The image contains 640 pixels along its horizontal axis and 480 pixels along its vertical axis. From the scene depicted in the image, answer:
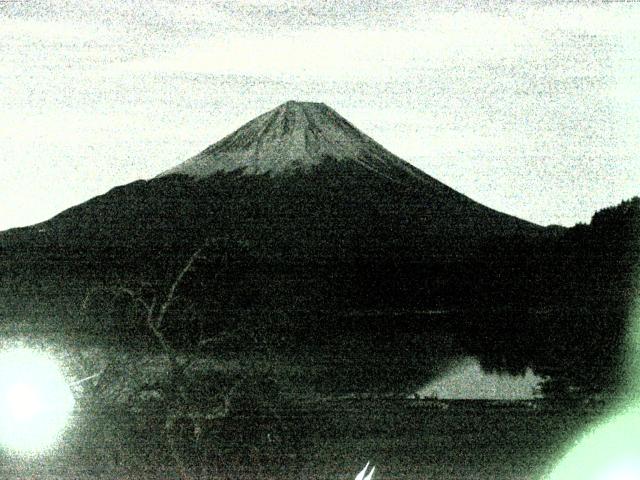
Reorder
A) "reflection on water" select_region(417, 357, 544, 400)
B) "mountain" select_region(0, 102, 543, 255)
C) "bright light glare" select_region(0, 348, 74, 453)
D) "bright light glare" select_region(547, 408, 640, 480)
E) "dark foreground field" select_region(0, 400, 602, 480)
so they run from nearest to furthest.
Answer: "bright light glare" select_region(547, 408, 640, 480) → "bright light glare" select_region(0, 348, 74, 453) → "dark foreground field" select_region(0, 400, 602, 480) → "reflection on water" select_region(417, 357, 544, 400) → "mountain" select_region(0, 102, 543, 255)

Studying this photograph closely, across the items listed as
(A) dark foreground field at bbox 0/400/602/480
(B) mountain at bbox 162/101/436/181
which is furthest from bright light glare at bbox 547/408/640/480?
(B) mountain at bbox 162/101/436/181

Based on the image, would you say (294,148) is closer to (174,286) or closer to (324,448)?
(324,448)

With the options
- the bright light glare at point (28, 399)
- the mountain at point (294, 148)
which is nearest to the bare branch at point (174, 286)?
the bright light glare at point (28, 399)

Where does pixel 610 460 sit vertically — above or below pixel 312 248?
above

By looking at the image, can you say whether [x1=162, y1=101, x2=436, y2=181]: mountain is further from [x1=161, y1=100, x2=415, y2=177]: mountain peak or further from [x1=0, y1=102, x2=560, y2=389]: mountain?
[x1=0, y1=102, x2=560, y2=389]: mountain

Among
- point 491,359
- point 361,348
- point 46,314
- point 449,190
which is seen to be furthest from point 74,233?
point 491,359

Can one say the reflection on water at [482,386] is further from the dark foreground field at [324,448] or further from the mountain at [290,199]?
the mountain at [290,199]

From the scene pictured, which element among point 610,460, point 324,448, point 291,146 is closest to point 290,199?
point 291,146
